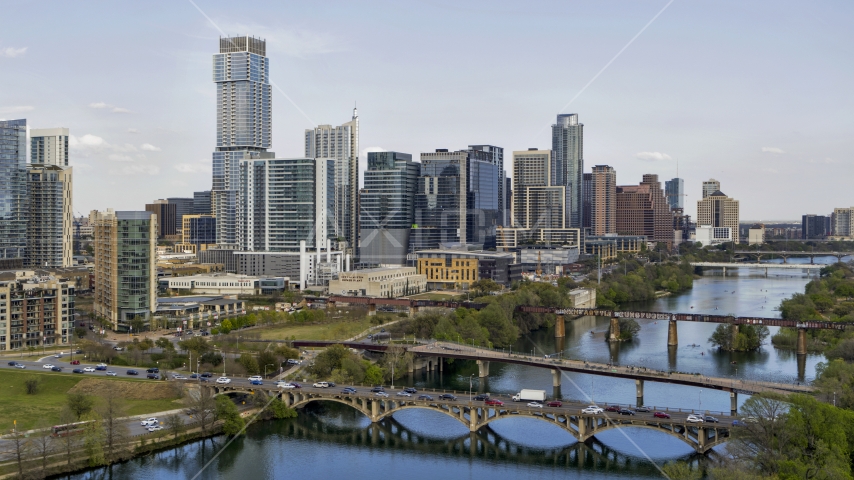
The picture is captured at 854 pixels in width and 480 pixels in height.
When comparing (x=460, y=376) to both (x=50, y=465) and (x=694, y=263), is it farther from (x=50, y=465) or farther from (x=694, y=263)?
(x=694, y=263)

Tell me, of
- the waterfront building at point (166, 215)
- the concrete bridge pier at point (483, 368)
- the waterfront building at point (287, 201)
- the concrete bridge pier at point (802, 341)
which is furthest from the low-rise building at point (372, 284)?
the waterfront building at point (166, 215)

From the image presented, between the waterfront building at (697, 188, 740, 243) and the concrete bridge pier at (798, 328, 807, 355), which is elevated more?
the waterfront building at (697, 188, 740, 243)

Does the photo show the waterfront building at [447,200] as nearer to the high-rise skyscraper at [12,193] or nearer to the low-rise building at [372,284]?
the low-rise building at [372,284]

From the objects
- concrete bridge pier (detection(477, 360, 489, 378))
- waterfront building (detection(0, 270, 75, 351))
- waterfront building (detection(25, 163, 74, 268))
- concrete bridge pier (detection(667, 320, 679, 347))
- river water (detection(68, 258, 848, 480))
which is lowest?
river water (detection(68, 258, 848, 480))

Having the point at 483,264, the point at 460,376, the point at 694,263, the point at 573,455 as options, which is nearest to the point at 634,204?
the point at 694,263

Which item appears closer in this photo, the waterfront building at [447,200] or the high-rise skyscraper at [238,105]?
the waterfront building at [447,200]

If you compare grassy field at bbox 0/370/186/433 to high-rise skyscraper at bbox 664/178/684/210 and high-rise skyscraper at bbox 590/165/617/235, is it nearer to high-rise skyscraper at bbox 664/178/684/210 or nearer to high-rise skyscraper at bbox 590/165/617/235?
high-rise skyscraper at bbox 590/165/617/235

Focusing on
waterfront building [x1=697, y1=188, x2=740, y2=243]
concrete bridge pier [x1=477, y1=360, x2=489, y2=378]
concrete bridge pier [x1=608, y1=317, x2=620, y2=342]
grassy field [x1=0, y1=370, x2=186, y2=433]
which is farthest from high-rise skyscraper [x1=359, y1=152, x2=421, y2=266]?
waterfront building [x1=697, y1=188, x2=740, y2=243]
